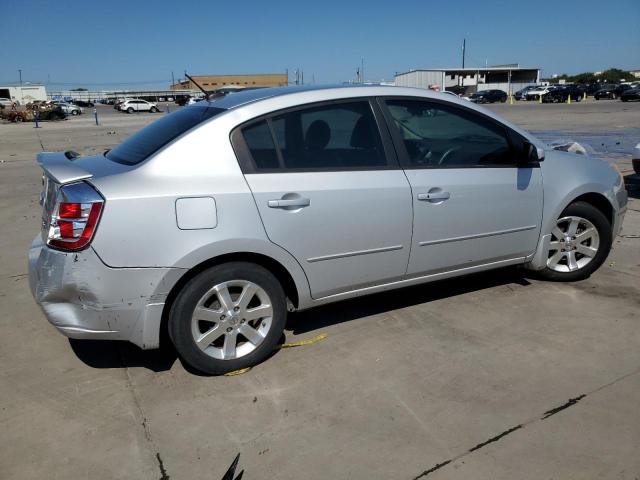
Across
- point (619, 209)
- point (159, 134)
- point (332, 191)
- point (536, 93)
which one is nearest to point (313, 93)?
point (332, 191)

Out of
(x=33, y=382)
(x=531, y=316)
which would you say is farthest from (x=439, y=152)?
(x=33, y=382)

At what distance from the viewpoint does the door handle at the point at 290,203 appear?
10.0ft

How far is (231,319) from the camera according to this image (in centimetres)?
311

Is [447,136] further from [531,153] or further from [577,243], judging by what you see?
[577,243]

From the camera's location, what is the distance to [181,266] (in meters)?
2.86

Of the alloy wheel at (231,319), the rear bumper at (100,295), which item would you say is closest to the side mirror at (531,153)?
the alloy wheel at (231,319)

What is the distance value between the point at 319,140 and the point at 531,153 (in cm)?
162

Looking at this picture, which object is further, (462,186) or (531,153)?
(531,153)

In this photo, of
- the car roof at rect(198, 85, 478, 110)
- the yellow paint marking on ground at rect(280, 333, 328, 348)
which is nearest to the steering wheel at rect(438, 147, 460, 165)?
the car roof at rect(198, 85, 478, 110)

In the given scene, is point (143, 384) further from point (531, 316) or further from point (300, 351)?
point (531, 316)

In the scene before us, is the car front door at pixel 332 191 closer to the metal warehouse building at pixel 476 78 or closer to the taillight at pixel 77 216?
the taillight at pixel 77 216

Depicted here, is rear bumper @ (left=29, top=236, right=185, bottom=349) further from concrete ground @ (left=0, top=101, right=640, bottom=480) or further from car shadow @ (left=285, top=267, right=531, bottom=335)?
car shadow @ (left=285, top=267, right=531, bottom=335)

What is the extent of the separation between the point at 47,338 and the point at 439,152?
306 cm

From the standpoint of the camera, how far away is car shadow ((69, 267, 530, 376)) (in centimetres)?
340
